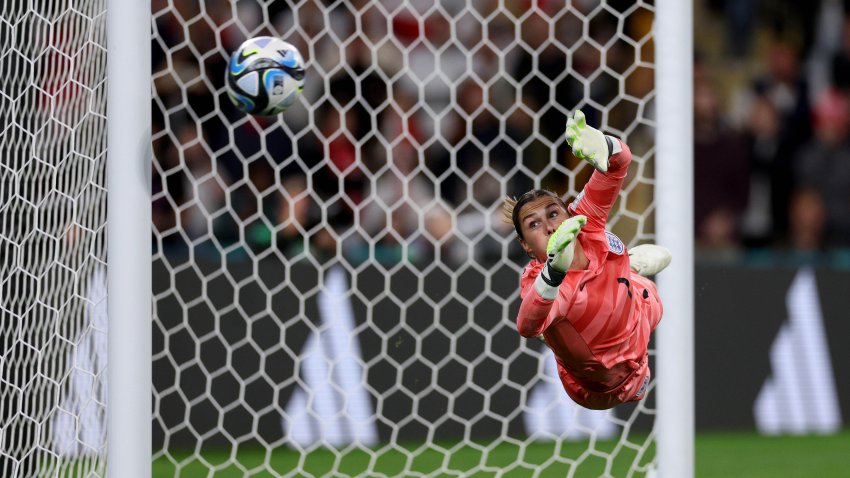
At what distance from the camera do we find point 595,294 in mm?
3889

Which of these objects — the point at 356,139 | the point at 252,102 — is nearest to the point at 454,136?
the point at 356,139

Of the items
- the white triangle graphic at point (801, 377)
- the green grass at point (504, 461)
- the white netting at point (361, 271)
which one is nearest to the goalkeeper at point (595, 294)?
the green grass at point (504, 461)

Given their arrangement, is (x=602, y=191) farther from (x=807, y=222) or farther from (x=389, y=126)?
(x=807, y=222)

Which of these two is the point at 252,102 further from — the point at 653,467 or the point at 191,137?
the point at 191,137

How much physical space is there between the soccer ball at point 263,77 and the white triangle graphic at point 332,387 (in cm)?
267

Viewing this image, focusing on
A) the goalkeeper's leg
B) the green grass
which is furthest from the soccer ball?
the green grass

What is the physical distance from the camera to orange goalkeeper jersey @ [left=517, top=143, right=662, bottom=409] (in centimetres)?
384

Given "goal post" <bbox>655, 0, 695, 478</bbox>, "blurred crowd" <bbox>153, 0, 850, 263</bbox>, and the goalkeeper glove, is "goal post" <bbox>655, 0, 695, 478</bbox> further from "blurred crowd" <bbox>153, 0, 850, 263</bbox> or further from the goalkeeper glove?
"blurred crowd" <bbox>153, 0, 850, 263</bbox>

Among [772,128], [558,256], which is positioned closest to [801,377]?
[772,128]

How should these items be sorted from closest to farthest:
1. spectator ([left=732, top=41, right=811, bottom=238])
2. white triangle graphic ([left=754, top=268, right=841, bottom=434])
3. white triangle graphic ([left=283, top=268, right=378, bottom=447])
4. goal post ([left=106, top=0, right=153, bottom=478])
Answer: goal post ([left=106, top=0, right=153, bottom=478]), white triangle graphic ([left=283, top=268, right=378, bottom=447]), white triangle graphic ([left=754, top=268, right=841, bottom=434]), spectator ([left=732, top=41, right=811, bottom=238])

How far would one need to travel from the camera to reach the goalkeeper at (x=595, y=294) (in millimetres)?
3820

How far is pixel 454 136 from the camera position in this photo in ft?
23.2

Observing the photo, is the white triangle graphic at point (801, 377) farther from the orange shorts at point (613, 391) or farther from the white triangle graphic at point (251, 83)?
the white triangle graphic at point (251, 83)

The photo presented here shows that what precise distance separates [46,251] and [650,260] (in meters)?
2.25
